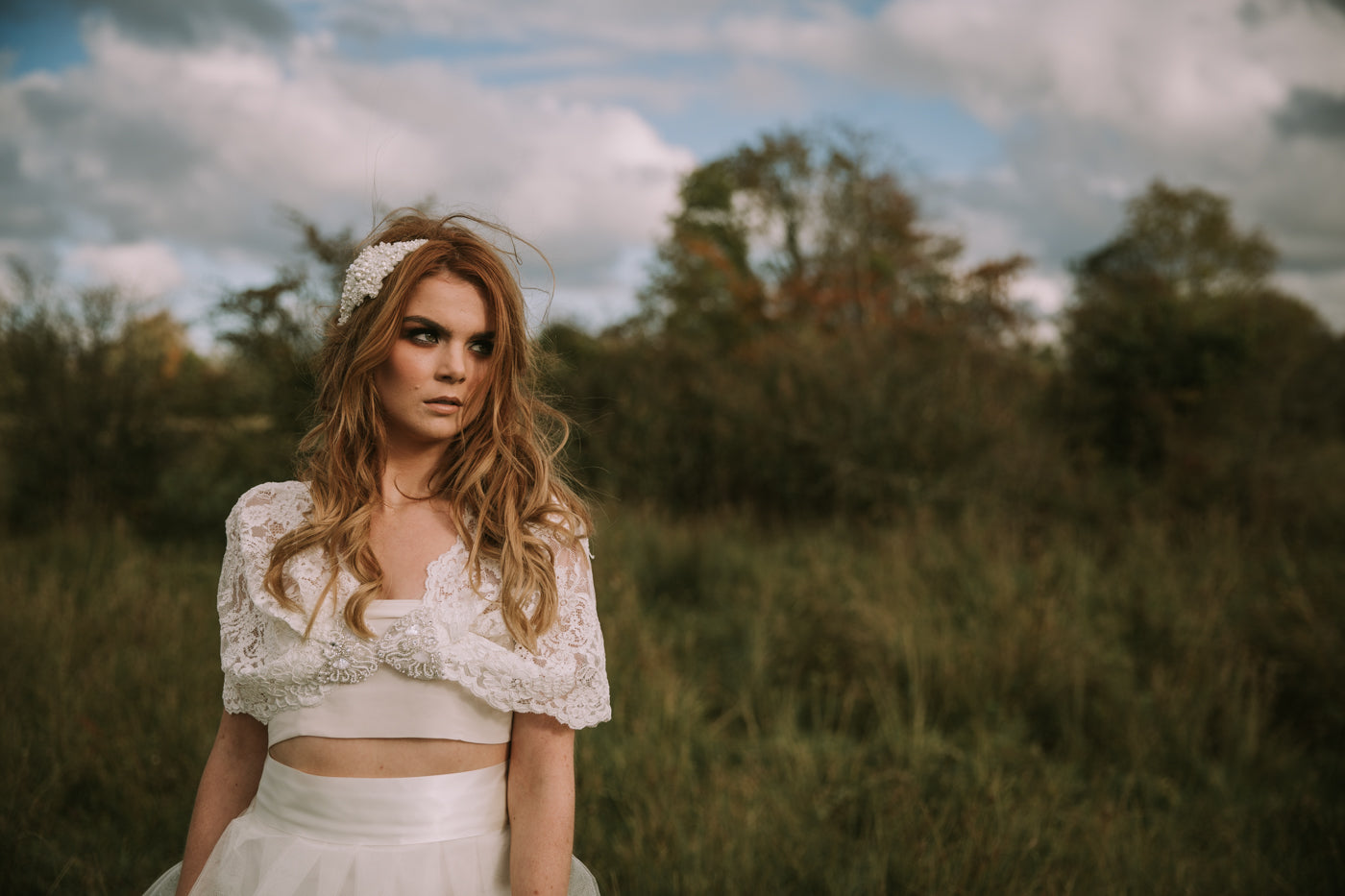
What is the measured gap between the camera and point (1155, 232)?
2806 cm

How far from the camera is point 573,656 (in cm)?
170

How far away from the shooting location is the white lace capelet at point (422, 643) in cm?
161

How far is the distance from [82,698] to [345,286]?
3549 mm

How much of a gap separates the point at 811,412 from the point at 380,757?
822 centimetres

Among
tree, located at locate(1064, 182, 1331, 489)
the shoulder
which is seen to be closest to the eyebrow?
the shoulder

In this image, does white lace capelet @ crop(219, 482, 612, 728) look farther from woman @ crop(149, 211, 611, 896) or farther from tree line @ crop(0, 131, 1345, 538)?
tree line @ crop(0, 131, 1345, 538)

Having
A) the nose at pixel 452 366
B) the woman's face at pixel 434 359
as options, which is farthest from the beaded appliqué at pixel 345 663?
the nose at pixel 452 366

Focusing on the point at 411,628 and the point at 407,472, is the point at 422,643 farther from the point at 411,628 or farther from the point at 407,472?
the point at 407,472

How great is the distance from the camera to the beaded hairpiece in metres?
1.88

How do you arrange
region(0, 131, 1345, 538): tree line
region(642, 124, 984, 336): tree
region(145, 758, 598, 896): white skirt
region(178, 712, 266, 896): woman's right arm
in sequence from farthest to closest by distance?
region(642, 124, 984, 336): tree, region(0, 131, 1345, 538): tree line, region(178, 712, 266, 896): woman's right arm, region(145, 758, 598, 896): white skirt

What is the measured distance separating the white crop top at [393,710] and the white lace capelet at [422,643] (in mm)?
28

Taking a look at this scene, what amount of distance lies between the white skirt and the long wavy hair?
34cm

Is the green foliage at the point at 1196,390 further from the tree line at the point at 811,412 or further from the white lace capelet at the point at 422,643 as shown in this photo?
the white lace capelet at the point at 422,643

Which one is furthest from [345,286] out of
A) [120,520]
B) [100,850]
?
[120,520]
